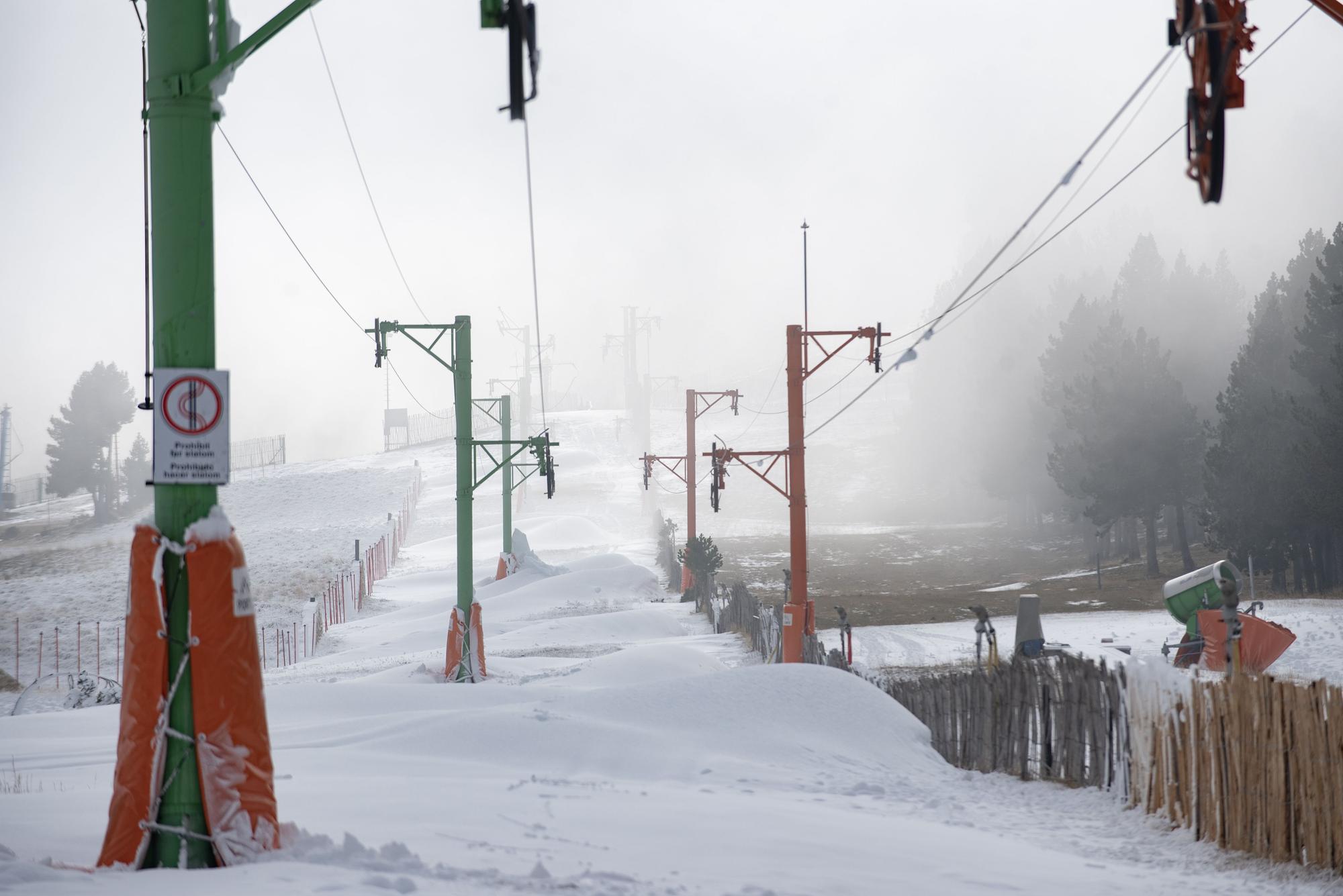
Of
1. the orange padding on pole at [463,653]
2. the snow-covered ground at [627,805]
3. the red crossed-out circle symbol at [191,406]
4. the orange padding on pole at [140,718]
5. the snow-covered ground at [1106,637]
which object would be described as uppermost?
the red crossed-out circle symbol at [191,406]

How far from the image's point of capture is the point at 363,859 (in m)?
4.80

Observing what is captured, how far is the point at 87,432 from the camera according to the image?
72.7 metres

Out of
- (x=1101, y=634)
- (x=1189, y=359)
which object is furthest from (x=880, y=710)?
(x=1189, y=359)

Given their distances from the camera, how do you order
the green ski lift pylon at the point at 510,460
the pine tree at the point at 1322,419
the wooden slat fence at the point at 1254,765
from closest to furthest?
the wooden slat fence at the point at 1254,765, the green ski lift pylon at the point at 510,460, the pine tree at the point at 1322,419

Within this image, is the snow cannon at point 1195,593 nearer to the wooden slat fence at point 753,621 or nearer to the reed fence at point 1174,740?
the wooden slat fence at point 753,621

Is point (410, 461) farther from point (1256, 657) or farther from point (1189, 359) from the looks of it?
point (1256, 657)

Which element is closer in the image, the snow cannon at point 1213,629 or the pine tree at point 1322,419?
the snow cannon at point 1213,629

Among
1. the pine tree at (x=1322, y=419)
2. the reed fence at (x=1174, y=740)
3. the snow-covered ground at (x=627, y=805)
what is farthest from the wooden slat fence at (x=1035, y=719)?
the pine tree at (x=1322, y=419)

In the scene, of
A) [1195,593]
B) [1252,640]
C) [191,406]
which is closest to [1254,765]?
[191,406]

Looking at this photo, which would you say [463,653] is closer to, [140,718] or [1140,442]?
[140,718]

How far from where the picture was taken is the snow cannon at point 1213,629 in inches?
640

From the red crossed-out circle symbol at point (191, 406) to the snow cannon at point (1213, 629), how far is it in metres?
14.3

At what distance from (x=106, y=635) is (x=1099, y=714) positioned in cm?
3371

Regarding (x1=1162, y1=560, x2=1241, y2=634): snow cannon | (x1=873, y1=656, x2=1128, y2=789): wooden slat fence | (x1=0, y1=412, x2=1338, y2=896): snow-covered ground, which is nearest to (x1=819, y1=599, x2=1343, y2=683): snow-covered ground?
(x1=1162, y1=560, x2=1241, y2=634): snow cannon
